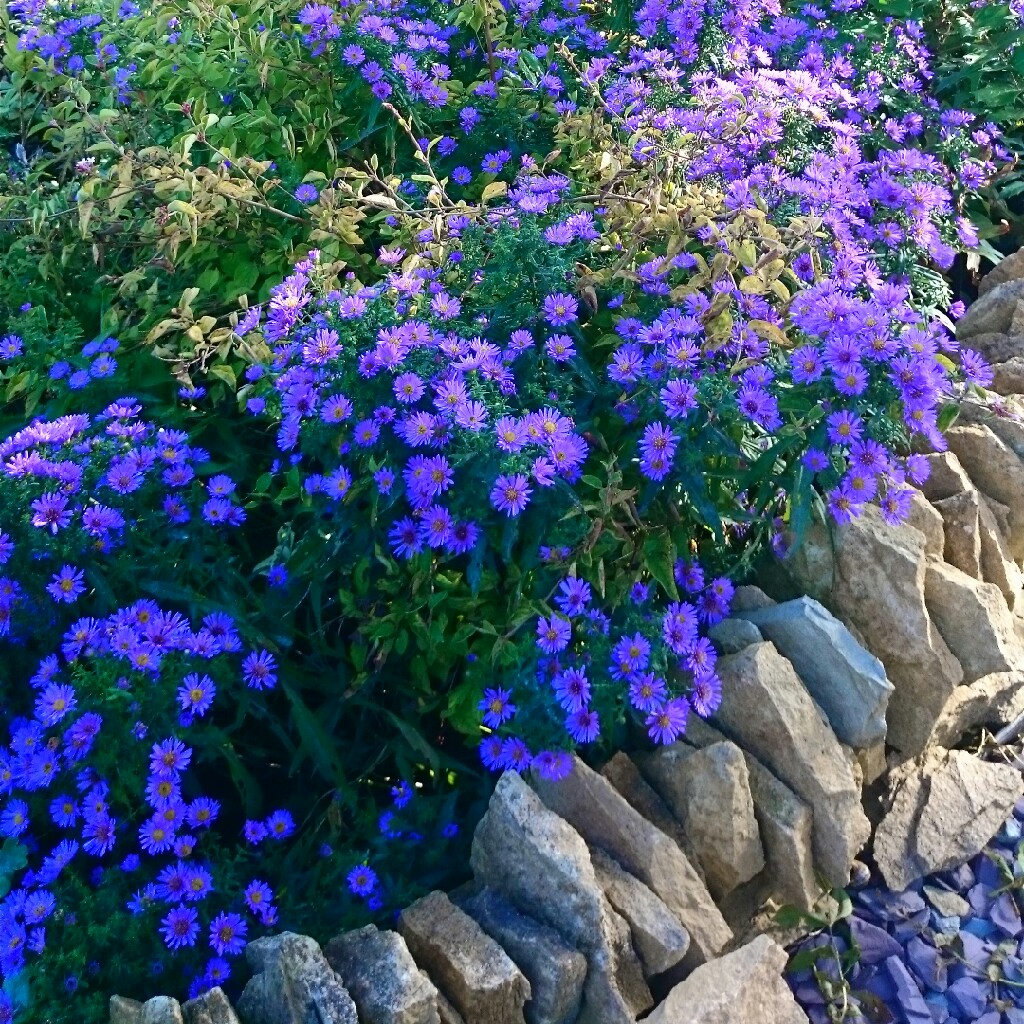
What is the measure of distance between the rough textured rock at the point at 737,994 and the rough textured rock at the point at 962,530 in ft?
3.56

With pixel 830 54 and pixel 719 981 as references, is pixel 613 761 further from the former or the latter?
pixel 830 54

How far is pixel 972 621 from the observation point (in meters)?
2.43

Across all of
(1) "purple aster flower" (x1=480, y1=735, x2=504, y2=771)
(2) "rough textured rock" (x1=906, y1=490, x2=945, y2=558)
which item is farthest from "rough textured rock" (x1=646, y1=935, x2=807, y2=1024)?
(2) "rough textured rock" (x1=906, y1=490, x2=945, y2=558)

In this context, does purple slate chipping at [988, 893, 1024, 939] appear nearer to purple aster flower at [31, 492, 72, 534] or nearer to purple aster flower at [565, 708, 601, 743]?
purple aster flower at [565, 708, 601, 743]

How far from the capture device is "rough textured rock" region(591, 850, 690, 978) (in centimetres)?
193

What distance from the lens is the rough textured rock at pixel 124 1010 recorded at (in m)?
1.72

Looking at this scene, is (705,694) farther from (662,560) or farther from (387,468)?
(387,468)

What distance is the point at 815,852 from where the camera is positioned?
2.21 meters

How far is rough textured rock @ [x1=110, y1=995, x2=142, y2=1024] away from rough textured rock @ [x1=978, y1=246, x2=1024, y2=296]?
287 centimetres

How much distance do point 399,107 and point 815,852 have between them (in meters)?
2.02

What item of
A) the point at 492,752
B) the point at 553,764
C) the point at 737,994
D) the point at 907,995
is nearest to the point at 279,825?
the point at 492,752

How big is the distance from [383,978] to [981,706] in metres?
1.47

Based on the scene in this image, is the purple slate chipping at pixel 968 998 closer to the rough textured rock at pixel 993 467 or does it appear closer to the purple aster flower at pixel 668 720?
the purple aster flower at pixel 668 720

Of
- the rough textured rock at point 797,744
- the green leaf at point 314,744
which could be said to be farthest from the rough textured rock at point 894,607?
the green leaf at point 314,744
